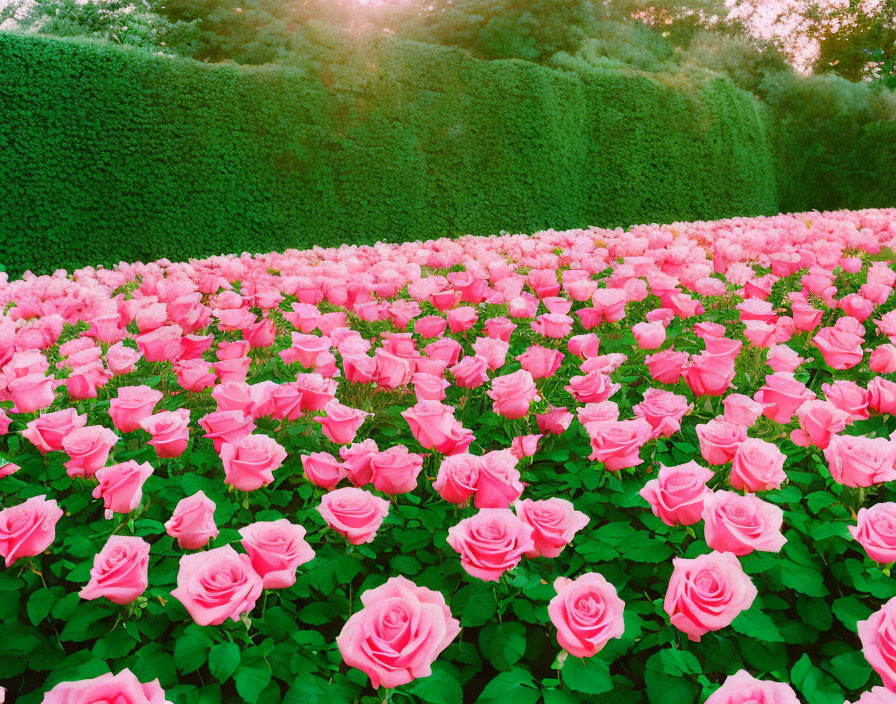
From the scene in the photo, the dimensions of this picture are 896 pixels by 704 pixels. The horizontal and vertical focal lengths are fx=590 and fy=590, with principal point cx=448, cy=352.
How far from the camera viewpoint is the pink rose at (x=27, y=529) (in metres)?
1.13

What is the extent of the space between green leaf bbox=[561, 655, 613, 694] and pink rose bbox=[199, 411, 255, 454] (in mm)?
845

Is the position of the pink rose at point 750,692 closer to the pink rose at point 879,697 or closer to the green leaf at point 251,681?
the pink rose at point 879,697

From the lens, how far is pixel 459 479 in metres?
1.23

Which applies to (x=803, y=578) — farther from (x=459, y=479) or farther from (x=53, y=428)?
(x=53, y=428)

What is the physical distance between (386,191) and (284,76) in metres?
2.17

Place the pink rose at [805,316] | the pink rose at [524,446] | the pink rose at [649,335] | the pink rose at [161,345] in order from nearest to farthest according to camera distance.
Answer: the pink rose at [524,446], the pink rose at [161,345], the pink rose at [649,335], the pink rose at [805,316]

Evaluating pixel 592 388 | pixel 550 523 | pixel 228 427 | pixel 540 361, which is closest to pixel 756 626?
pixel 550 523

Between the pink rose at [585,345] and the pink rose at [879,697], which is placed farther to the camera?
the pink rose at [585,345]

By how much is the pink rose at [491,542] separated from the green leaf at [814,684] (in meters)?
0.51

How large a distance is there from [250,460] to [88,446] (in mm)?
407

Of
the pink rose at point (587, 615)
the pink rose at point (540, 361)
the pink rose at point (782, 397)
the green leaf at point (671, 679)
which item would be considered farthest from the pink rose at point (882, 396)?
the pink rose at point (587, 615)

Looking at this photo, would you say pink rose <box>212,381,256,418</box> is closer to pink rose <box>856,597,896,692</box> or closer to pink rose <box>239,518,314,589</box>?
pink rose <box>239,518,314,589</box>

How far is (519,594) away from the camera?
1188 millimetres

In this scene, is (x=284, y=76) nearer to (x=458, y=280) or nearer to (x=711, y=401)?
(x=458, y=280)
